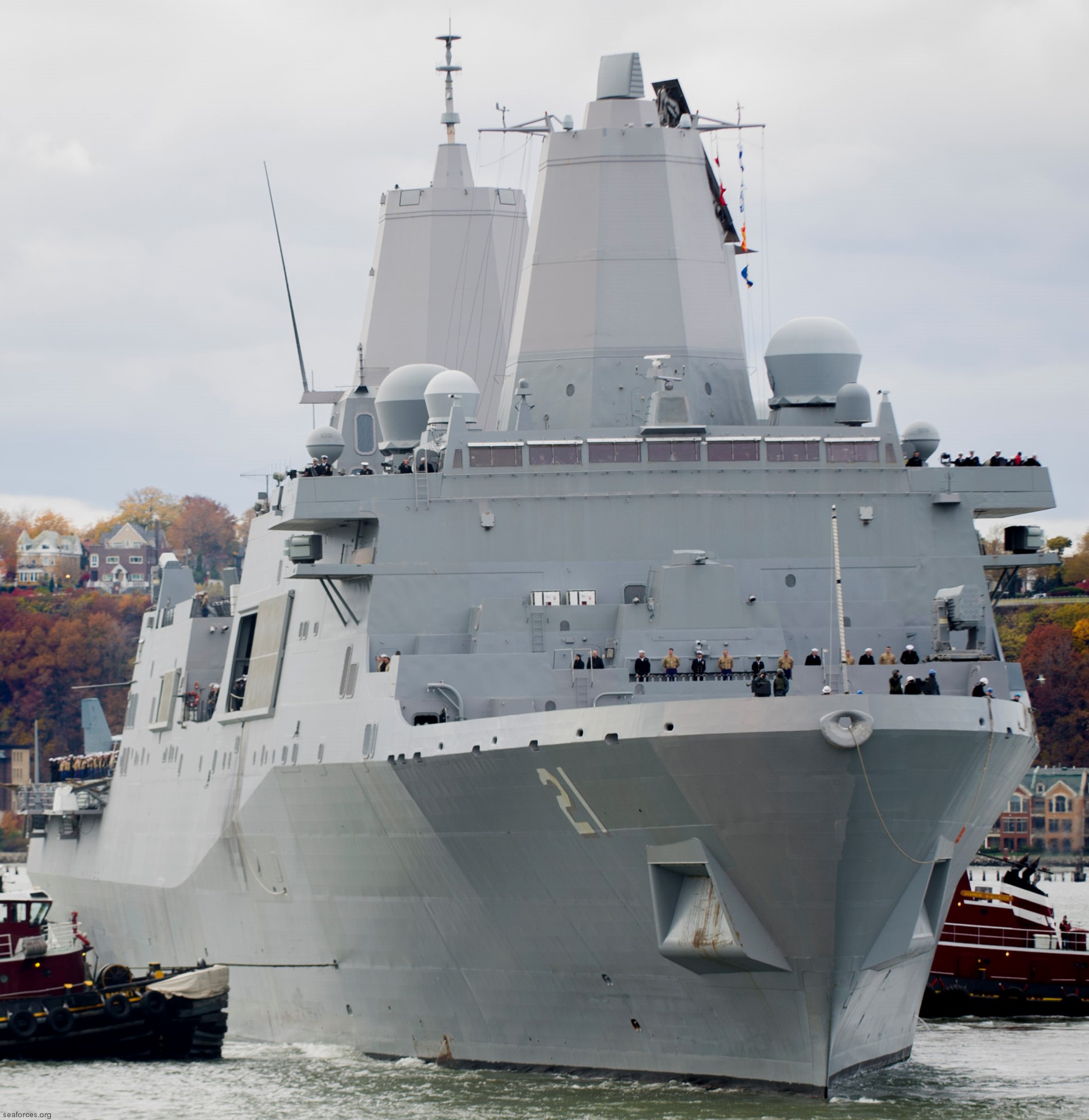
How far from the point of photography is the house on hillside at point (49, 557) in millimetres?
173750

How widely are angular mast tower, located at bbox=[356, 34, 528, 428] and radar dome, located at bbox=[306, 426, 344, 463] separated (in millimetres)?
9335

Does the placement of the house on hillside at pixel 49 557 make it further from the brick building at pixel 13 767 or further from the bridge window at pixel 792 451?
the bridge window at pixel 792 451

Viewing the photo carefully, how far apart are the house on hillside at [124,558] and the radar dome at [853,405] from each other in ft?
465

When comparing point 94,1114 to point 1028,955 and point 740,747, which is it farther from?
point 1028,955

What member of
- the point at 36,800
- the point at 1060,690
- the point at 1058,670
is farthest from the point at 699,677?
the point at 1060,690

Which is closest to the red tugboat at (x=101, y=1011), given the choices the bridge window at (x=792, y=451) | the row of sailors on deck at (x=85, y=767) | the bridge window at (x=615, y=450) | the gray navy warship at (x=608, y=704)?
the gray navy warship at (x=608, y=704)

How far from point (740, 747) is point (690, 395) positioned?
32.6 feet

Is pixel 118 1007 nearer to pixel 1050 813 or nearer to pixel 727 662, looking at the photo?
pixel 727 662

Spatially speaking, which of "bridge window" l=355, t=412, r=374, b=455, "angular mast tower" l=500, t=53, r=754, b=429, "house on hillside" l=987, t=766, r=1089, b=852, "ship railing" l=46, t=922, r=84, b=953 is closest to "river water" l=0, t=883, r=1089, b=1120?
"ship railing" l=46, t=922, r=84, b=953

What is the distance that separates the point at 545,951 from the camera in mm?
23594

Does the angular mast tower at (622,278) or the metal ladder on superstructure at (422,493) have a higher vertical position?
the angular mast tower at (622,278)

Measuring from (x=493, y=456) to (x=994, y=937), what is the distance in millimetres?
16803

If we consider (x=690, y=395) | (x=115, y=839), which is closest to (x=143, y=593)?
(x=115, y=839)

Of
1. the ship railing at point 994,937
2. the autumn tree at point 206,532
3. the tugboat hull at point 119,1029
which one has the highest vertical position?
the autumn tree at point 206,532
